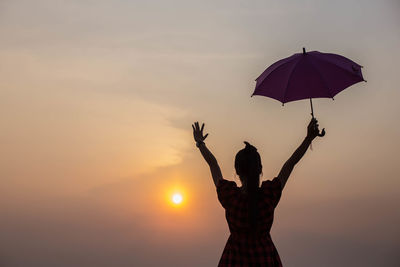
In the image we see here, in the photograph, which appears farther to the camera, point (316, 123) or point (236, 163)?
point (316, 123)

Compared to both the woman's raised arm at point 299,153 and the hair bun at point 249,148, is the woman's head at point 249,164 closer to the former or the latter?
the hair bun at point 249,148

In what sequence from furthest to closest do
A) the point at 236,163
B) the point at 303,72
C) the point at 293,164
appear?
the point at 303,72 → the point at 293,164 → the point at 236,163

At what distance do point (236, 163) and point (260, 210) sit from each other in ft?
1.78

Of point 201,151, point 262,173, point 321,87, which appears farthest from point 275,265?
point 321,87

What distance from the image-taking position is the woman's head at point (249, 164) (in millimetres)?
5719

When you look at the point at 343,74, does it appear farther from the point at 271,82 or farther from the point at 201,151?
the point at 201,151

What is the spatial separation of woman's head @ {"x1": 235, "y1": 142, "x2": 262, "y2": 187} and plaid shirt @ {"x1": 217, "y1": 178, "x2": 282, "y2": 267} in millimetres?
271

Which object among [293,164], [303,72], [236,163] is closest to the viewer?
[236,163]

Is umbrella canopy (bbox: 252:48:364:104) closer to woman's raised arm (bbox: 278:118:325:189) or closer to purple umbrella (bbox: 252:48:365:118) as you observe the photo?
purple umbrella (bbox: 252:48:365:118)

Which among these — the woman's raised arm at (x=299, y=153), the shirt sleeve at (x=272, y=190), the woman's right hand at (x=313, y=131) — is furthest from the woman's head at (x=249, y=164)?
the woman's right hand at (x=313, y=131)

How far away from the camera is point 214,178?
6277mm

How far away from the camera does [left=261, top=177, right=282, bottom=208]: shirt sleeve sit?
6.01m

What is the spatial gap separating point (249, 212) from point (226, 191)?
1.12 ft

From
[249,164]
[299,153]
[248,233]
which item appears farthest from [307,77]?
[248,233]
